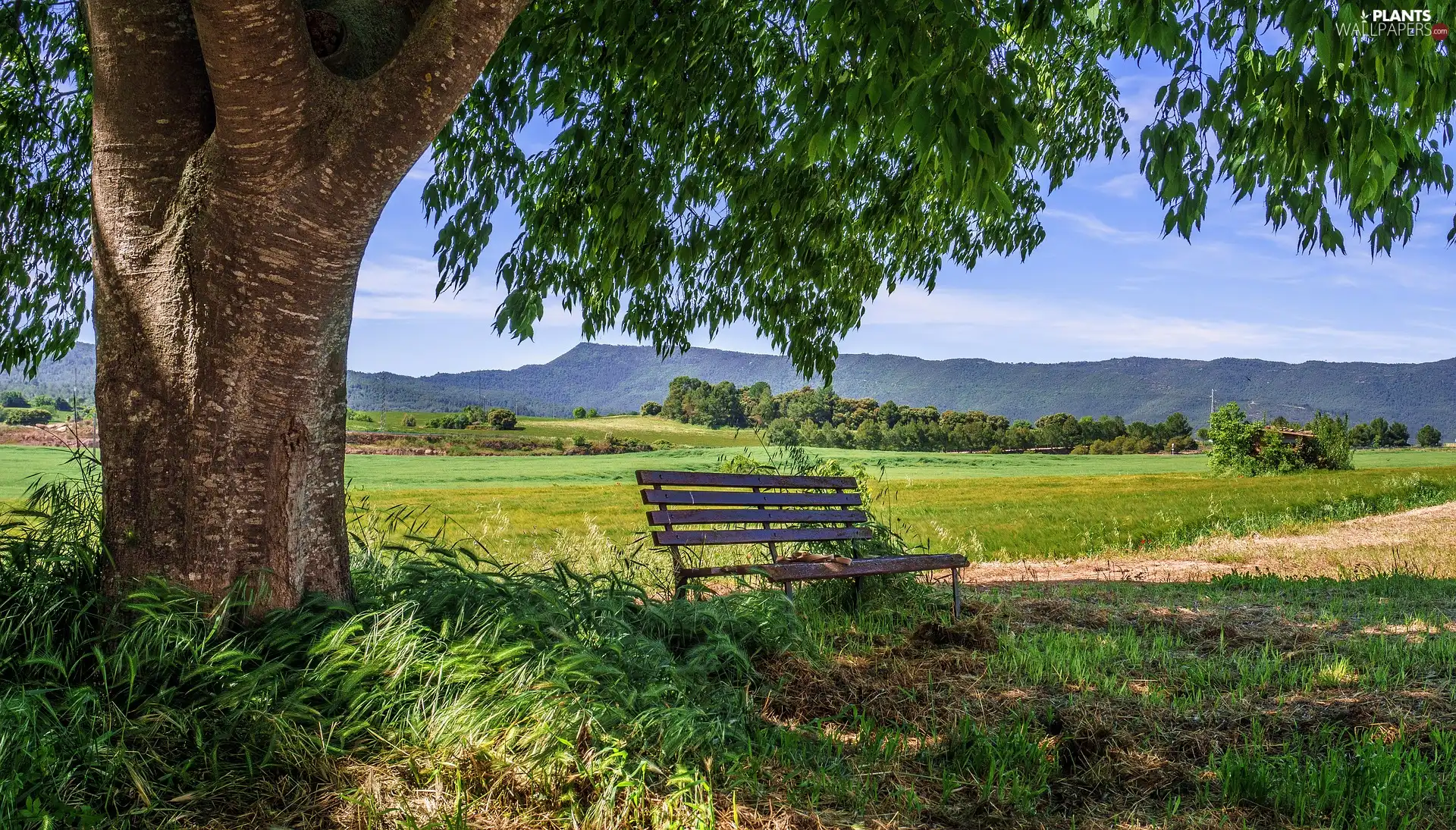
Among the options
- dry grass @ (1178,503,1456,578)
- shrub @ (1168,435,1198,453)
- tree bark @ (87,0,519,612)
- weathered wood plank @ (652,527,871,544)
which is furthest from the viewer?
shrub @ (1168,435,1198,453)

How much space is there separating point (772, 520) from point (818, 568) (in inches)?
42.7

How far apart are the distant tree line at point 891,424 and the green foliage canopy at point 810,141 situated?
6.42 feet

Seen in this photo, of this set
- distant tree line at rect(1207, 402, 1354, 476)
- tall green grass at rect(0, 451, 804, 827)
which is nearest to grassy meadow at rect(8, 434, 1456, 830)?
tall green grass at rect(0, 451, 804, 827)

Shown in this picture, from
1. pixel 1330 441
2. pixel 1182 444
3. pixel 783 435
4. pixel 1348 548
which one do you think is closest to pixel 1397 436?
pixel 1182 444

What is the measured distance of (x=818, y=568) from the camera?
500cm

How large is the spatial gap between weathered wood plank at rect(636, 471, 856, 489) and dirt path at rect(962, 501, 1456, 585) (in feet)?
8.34

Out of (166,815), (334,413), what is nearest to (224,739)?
(166,815)

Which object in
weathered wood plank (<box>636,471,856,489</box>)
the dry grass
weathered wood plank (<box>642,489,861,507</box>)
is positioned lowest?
the dry grass

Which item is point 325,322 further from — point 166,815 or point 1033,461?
point 1033,461

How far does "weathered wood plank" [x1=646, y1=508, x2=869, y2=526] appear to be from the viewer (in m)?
5.34

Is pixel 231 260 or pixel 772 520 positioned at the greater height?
pixel 231 260

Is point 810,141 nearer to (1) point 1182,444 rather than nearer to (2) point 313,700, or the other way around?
(2) point 313,700

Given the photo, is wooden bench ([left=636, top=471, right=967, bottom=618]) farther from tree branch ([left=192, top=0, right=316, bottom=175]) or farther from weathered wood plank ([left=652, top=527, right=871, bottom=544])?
tree branch ([left=192, top=0, right=316, bottom=175])

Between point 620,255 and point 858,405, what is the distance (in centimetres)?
1830
